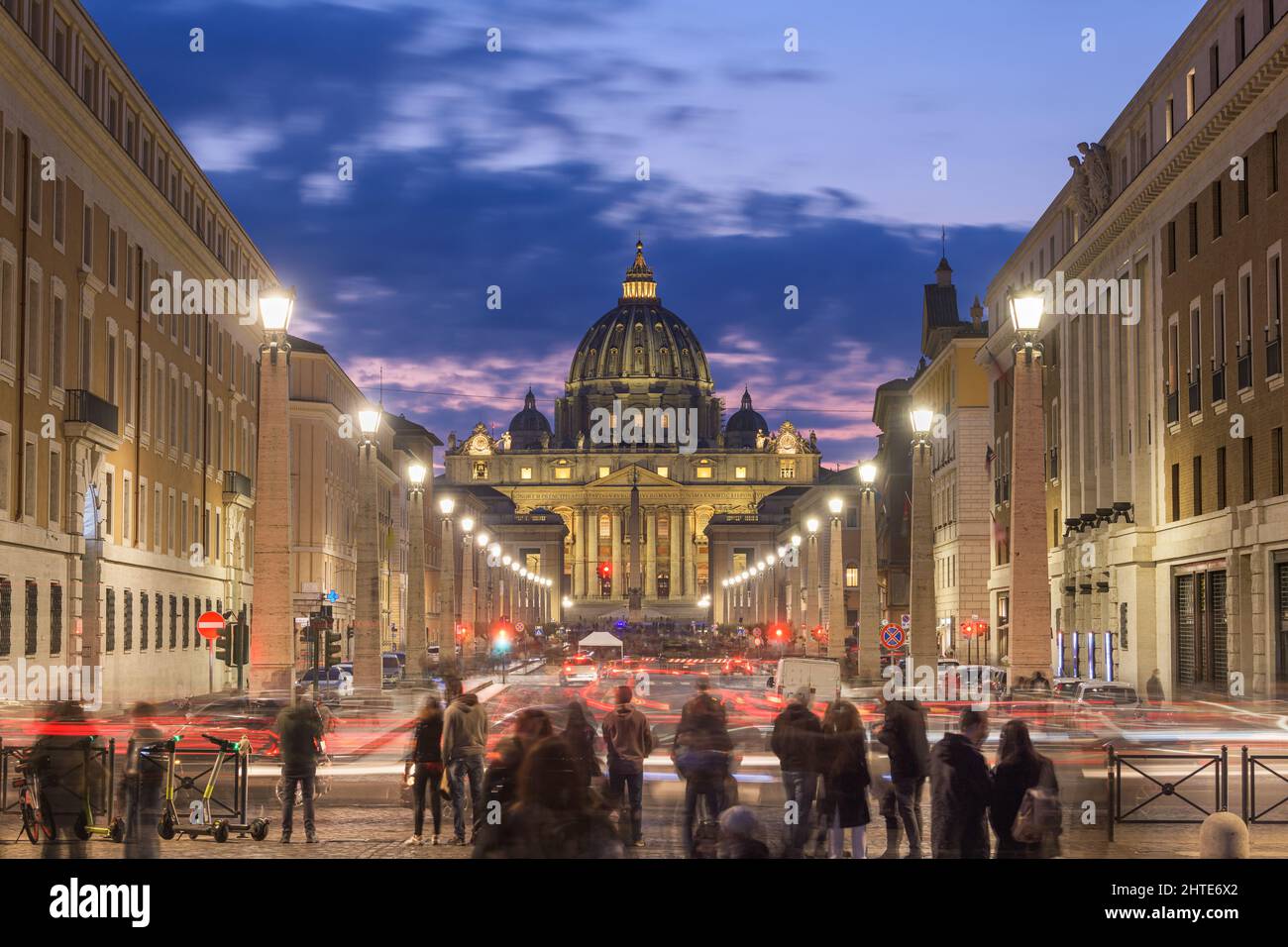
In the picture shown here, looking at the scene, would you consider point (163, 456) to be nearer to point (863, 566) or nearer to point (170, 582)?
point (170, 582)

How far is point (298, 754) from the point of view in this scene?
20.7 meters

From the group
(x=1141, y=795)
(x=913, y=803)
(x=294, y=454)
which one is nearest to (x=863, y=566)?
(x=1141, y=795)

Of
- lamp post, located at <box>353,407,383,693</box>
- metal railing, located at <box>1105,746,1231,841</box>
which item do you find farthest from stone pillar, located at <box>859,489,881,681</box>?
metal railing, located at <box>1105,746,1231,841</box>

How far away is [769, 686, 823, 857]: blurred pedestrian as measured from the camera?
1889 centimetres

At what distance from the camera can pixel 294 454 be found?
3797 inches

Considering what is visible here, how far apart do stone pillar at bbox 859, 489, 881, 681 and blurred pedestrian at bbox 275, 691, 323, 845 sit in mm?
33210

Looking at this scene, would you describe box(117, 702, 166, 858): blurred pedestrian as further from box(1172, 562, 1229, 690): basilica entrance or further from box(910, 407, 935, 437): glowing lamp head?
box(1172, 562, 1229, 690): basilica entrance

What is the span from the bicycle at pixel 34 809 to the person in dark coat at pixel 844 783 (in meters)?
7.25

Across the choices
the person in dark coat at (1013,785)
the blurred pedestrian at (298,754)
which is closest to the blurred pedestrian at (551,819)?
the person in dark coat at (1013,785)

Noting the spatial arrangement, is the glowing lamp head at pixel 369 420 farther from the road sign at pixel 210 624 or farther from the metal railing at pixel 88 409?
the metal railing at pixel 88 409

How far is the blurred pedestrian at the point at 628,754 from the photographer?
2103 centimetres

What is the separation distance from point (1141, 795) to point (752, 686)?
154 feet

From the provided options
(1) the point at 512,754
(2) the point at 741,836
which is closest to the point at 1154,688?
(1) the point at 512,754

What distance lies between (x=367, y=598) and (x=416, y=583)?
10722 mm
